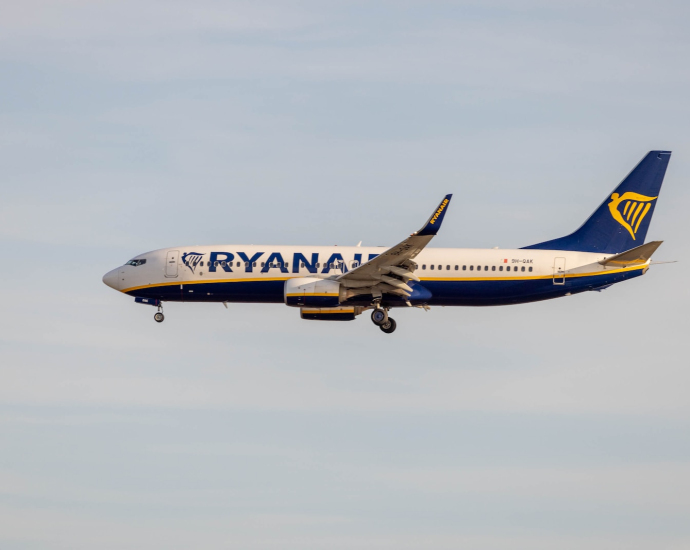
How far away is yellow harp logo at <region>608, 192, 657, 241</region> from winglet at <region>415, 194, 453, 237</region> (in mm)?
16160

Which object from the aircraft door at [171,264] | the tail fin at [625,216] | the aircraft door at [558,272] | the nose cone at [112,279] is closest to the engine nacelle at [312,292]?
the aircraft door at [171,264]

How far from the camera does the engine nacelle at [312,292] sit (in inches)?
2776

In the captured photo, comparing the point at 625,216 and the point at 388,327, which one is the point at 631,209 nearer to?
the point at 625,216

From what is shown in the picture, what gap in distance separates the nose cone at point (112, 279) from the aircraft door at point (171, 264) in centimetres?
389

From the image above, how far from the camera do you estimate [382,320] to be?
73.0 meters

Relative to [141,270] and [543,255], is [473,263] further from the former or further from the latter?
[141,270]

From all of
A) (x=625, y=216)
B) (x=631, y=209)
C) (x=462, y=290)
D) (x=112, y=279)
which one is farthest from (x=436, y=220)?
(x=112, y=279)

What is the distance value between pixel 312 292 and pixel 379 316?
4.97 meters

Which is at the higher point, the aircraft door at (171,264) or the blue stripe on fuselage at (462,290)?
the aircraft door at (171,264)

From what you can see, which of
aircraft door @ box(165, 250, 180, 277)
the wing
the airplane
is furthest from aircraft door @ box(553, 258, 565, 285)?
aircraft door @ box(165, 250, 180, 277)

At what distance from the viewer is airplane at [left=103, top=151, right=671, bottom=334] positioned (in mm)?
71562

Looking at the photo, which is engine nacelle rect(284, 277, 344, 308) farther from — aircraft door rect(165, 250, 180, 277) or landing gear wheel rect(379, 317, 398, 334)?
aircraft door rect(165, 250, 180, 277)

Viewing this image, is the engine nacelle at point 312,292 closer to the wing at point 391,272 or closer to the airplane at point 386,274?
the airplane at point 386,274

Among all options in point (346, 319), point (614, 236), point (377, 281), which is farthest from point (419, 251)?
point (614, 236)
